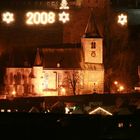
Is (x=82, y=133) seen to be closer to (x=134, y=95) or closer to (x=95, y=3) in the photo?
(x=134, y=95)

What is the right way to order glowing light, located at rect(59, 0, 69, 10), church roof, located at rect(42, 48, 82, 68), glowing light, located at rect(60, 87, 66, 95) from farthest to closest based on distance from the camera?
glowing light, located at rect(59, 0, 69, 10), church roof, located at rect(42, 48, 82, 68), glowing light, located at rect(60, 87, 66, 95)

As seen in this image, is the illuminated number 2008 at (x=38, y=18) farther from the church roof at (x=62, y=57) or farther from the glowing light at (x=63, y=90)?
the church roof at (x=62, y=57)

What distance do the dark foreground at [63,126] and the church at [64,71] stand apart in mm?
26271

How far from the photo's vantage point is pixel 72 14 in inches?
1526

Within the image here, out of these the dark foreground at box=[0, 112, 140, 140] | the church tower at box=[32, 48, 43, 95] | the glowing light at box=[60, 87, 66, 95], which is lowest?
the dark foreground at box=[0, 112, 140, 140]

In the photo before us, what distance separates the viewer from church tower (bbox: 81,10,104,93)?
3541cm

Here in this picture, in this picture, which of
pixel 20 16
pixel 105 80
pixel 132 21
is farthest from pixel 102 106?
pixel 132 21

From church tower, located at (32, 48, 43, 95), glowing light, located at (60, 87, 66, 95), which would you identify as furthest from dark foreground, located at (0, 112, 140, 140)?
church tower, located at (32, 48, 43, 95)

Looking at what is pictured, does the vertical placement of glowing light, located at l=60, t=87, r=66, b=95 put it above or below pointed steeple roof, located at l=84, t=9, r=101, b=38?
below

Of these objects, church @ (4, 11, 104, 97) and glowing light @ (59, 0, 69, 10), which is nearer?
church @ (4, 11, 104, 97)

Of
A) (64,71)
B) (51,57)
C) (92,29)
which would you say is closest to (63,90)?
(64,71)

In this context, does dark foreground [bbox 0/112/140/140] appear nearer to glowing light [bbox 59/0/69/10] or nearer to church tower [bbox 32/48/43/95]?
church tower [bbox 32/48/43/95]

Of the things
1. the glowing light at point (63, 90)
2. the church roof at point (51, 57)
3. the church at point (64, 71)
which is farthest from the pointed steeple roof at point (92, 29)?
the glowing light at point (63, 90)

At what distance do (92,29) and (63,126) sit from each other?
98.8 feet
